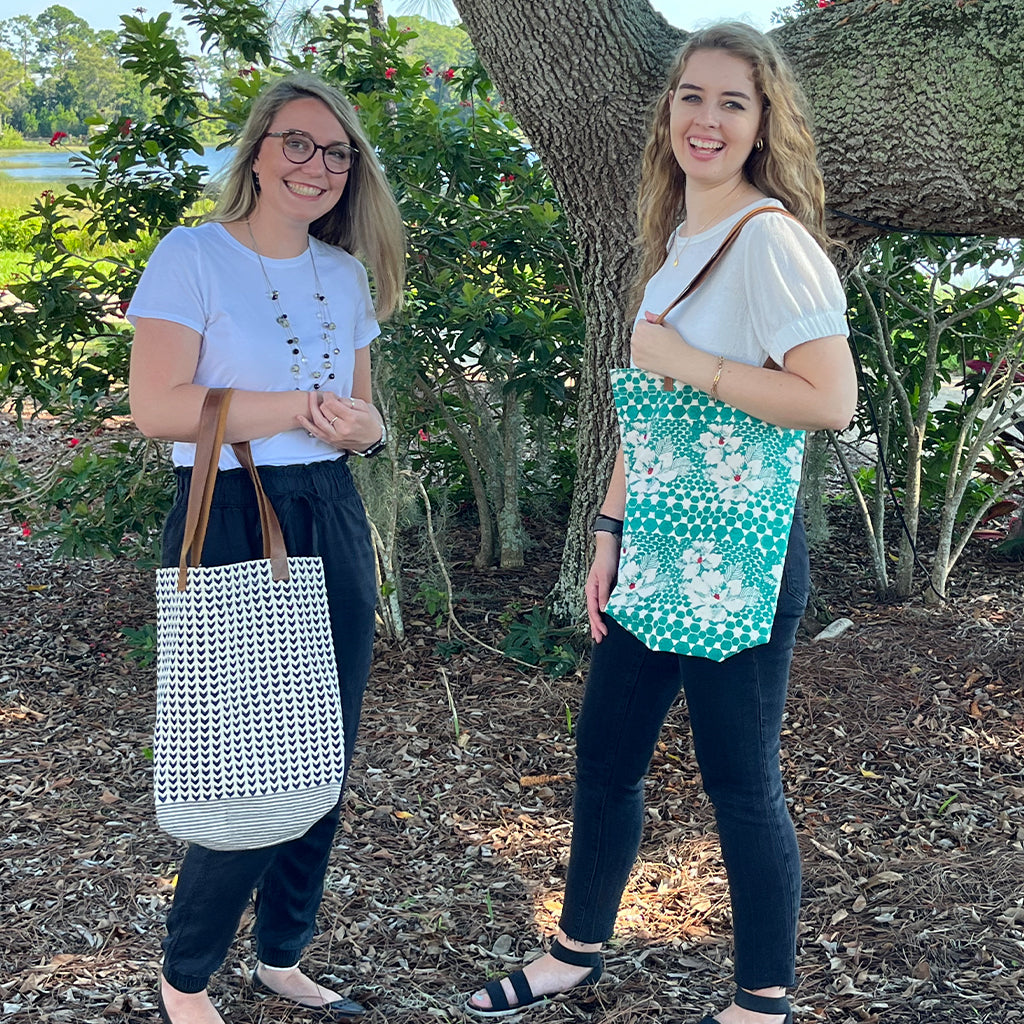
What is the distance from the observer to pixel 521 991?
91.9 inches

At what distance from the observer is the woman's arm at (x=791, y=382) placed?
177cm

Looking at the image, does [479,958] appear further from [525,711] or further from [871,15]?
[871,15]

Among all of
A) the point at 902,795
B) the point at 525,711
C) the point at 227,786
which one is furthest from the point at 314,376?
the point at 902,795

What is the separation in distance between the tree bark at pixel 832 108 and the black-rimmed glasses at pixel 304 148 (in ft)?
3.26

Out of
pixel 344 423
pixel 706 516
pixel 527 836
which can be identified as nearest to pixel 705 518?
pixel 706 516

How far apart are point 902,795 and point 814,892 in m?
0.56

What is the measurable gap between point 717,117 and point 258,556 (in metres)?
1.09

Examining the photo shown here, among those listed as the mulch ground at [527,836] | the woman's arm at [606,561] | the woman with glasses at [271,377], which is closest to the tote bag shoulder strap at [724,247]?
the woman's arm at [606,561]

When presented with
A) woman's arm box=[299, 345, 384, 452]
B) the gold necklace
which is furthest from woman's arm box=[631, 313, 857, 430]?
woman's arm box=[299, 345, 384, 452]

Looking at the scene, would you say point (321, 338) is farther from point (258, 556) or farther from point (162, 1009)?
point (162, 1009)

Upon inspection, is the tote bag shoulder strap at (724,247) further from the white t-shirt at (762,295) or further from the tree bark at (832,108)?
the tree bark at (832,108)

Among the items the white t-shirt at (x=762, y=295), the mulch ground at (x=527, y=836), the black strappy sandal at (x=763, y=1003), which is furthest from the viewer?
the mulch ground at (x=527, y=836)

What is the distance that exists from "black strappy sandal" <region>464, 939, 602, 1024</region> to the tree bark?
1510 millimetres

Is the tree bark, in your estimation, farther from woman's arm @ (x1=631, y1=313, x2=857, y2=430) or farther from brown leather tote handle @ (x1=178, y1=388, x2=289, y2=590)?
brown leather tote handle @ (x1=178, y1=388, x2=289, y2=590)
